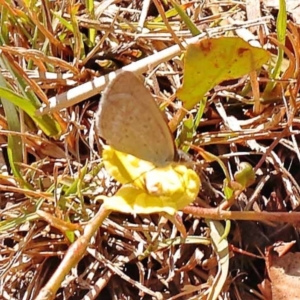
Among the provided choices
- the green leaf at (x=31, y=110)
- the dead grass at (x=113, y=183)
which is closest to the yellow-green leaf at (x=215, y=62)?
the dead grass at (x=113, y=183)

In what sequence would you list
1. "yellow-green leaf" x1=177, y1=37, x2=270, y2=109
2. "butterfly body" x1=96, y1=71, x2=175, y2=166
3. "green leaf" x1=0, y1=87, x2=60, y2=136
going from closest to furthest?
"butterfly body" x1=96, y1=71, x2=175, y2=166
"yellow-green leaf" x1=177, y1=37, x2=270, y2=109
"green leaf" x1=0, y1=87, x2=60, y2=136

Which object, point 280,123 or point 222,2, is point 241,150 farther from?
point 222,2

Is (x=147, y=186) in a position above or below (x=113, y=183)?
above

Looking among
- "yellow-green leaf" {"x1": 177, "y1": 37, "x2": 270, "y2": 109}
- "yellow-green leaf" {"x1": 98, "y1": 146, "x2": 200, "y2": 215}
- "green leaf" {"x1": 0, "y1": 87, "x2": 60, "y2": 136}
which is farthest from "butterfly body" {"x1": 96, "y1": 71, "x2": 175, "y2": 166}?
"green leaf" {"x1": 0, "y1": 87, "x2": 60, "y2": 136}

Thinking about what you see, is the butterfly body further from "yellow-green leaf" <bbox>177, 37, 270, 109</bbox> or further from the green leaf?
the green leaf

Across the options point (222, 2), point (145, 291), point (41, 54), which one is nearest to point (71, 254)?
point (145, 291)

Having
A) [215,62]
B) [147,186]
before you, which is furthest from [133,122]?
[215,62]

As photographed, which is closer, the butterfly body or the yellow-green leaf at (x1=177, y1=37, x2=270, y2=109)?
the butterfly body

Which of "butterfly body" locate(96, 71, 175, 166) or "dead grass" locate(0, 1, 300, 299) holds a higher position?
"butterfly body" locate(96, 71, 175, 166)

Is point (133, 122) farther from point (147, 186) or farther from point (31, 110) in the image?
point (31, 110)

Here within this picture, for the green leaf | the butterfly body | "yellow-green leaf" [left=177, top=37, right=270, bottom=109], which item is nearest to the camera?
the butterfly body

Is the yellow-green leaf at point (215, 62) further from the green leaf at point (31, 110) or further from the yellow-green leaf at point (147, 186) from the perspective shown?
the green leaf at point (31, 110)
